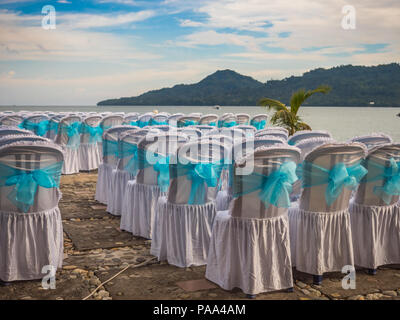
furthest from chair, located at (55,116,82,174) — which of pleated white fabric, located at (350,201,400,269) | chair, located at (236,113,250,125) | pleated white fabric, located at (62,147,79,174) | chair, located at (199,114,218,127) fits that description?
pleated white fabric, located at (350,201,400,269)

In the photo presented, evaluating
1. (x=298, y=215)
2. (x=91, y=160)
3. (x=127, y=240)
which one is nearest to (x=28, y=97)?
(x=91, y=160)

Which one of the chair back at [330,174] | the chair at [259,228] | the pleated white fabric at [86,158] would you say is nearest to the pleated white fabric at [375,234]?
the chair back at [330,174]

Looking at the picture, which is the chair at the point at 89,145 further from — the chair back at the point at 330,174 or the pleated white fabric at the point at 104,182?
the chair back at the point at 330,174

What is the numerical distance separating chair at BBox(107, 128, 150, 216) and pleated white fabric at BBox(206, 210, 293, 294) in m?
2.24

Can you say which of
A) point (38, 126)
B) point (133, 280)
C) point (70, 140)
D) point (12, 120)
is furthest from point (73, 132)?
point (133, 280)

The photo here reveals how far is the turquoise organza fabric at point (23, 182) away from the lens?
329 centimetres

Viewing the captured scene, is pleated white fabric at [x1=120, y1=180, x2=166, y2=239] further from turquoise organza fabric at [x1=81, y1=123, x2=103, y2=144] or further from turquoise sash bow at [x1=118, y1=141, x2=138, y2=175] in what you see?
turquoise organza fabric at [x1=81, y1=123, x2=103, y2=144]

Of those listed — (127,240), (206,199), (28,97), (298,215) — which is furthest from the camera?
(28,97)

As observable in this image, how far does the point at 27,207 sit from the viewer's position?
3.38m

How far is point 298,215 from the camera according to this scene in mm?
3578

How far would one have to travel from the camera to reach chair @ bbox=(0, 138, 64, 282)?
329 centimetres

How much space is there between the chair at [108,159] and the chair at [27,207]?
2602mm

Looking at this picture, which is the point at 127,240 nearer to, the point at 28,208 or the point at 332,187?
the point at 28,208
